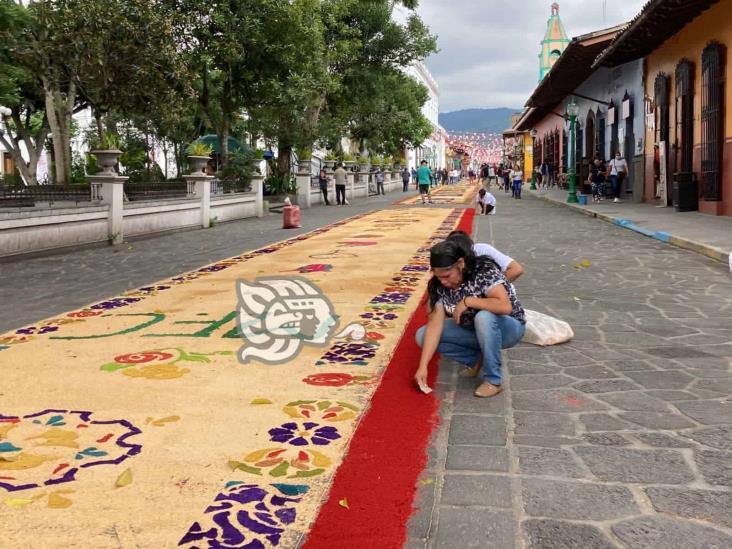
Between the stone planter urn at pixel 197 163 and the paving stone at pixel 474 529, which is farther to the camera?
the stone planter urn at pixel 197 163

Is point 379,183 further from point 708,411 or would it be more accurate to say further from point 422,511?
point 422,511

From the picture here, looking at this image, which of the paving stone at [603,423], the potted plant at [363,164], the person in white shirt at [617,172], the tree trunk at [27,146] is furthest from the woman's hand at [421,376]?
the potted plant at [363,164]

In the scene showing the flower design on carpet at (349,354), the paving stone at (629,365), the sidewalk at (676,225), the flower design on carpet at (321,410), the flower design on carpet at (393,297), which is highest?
the sidewalk at (676,225)

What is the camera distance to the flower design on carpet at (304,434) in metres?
3.64

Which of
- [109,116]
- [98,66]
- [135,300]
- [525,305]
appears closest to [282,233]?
[98,66]

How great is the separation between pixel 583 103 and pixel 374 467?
32.3 metres

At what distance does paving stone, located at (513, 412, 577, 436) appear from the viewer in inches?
149

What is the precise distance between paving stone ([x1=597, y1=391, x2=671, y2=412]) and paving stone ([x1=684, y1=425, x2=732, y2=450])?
336mm

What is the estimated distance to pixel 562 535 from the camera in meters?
2.71

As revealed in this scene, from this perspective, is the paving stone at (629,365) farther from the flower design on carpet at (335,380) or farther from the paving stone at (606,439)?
the flower design on carpet at (335,380)

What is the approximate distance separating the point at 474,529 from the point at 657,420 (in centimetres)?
164

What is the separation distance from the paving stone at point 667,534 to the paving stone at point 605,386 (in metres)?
1.67

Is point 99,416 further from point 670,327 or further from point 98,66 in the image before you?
point 98,66

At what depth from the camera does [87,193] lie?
16141mm
